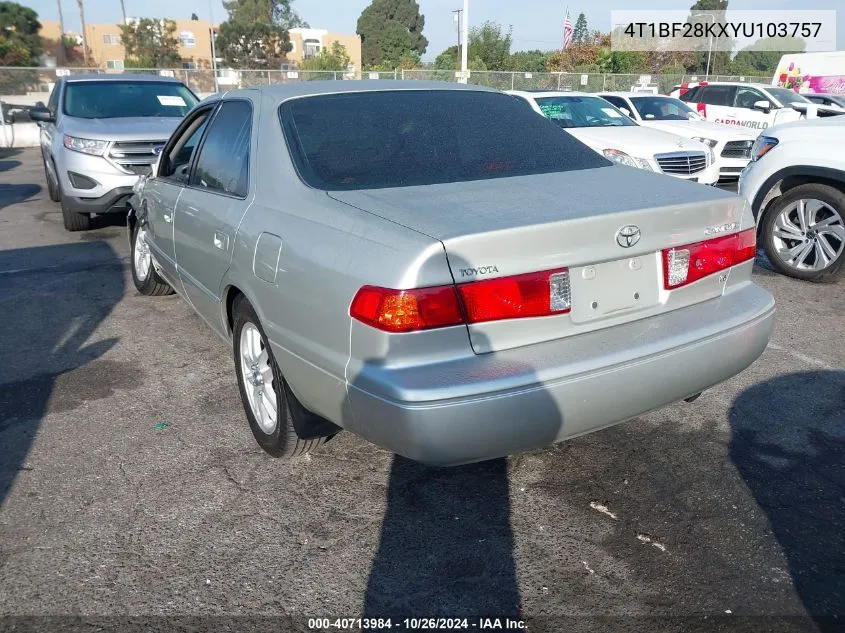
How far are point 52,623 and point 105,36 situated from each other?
3263 inches

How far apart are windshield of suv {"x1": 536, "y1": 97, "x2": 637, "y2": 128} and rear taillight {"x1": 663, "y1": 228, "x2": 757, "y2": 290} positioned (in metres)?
7.16

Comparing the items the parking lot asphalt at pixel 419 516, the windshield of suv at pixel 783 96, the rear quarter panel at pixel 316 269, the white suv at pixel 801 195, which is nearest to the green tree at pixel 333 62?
the windshield of suv at pixel 783 96

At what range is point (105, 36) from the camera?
240ft

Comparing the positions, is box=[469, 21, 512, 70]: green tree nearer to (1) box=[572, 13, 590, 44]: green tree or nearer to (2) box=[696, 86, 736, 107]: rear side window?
(1) box=[572, 13, 590, 44]: green tree

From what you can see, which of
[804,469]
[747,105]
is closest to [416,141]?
[804,469]

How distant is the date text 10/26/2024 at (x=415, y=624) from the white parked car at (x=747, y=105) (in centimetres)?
1460

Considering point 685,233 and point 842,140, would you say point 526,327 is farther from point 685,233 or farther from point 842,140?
point 842,140

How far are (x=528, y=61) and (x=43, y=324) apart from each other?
5683cm

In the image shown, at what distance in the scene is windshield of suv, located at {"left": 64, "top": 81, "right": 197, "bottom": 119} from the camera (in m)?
8.70

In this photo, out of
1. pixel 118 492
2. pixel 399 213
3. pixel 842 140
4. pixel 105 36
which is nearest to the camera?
pixel 399 213

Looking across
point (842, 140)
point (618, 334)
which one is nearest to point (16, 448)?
point (618, 334)

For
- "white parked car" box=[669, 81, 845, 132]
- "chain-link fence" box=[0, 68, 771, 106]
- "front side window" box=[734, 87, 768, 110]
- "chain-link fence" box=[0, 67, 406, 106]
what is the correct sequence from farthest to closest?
1. "chain-link fence" box=[0, 68, 771, 106]
2. "chain-link fence" box=[0, 67, 406, 106]
3. "front side window" box=[734, 87, 768, 110]
4. "white parked car" box=[669, 81, 845, 132]

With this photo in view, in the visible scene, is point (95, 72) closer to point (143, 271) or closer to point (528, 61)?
point (143, 271)

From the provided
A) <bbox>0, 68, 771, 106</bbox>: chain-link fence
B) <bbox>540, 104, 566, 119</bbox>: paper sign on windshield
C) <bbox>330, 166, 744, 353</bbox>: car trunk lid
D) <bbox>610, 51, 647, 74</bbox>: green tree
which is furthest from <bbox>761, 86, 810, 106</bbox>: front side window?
<bbox>610, 51, 647, 74</bbox>: green tree
